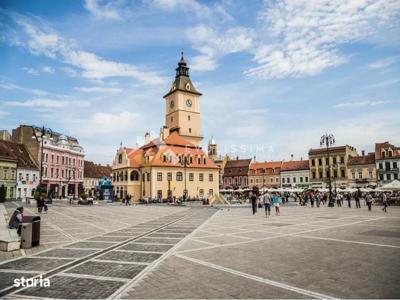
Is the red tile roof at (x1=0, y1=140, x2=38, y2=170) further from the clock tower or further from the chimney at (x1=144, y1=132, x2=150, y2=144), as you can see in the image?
the clock tower

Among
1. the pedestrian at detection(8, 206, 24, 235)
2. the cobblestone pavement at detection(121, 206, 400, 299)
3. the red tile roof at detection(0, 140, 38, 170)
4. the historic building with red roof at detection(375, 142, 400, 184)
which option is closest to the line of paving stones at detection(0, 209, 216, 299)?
the cobblestone pavement at detection(121, 206, 400, 299)

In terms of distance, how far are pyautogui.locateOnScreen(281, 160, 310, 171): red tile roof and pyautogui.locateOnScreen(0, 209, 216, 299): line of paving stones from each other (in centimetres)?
7889

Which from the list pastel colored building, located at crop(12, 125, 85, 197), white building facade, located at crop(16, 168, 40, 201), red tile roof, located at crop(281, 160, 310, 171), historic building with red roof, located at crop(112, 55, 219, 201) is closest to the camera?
historic building with red roof, located at crop(112, 55, 219, 201)

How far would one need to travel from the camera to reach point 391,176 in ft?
225

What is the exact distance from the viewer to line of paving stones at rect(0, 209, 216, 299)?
6.20 metres

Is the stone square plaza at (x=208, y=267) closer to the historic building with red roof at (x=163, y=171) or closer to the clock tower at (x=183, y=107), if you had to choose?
the historic building with red roof at (x=163, y=171)

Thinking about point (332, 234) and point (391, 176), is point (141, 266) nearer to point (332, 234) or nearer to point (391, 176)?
point (332, 234)

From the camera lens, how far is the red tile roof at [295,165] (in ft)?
284

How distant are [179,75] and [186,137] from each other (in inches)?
640

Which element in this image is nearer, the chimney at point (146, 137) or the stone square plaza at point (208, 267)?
the stone square plaza at point (208, 267)

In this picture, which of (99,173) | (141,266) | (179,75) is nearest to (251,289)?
(141,266)

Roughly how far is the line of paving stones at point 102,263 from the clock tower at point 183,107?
60.2 metres

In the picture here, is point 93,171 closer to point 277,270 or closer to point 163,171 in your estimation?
point 163,171

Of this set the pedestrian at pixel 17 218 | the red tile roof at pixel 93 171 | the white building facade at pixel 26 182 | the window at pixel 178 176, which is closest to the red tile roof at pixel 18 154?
the white building facade at pixel 26 182
